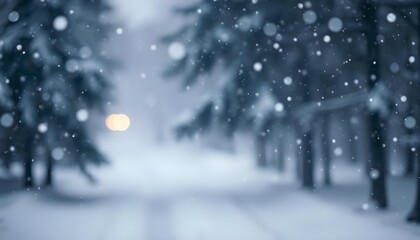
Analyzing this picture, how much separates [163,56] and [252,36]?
35624mm

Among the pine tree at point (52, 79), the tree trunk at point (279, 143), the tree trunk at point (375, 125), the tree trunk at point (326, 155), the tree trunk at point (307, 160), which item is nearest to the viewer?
the tree trunk at point (375, 125)

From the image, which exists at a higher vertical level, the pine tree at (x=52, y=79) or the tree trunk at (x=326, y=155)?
the pine tree at (x=52, y=79)

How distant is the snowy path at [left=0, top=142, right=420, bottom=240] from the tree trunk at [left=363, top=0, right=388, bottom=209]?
1.01 m

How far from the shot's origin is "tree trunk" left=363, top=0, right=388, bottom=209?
1396 cm

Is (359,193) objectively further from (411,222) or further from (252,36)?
(252,36)

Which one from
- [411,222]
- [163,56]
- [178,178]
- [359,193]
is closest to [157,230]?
[411,222]

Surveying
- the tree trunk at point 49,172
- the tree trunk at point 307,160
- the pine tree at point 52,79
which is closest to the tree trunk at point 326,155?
the tree trunk at point 307,160

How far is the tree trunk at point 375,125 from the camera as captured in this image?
45.8ft

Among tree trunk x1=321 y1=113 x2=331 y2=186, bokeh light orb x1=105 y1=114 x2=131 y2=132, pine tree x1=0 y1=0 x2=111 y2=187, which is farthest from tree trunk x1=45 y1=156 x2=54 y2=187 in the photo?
bokeh light orb x1=105 y1=114 x2=131 y2=132

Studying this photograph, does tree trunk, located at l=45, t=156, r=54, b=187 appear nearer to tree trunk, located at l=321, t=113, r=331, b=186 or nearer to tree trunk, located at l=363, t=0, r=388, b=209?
tree trunk, located at l=321, t=113, r=331, b=186

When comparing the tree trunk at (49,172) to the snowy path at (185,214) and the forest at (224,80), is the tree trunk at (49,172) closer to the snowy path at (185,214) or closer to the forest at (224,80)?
the forest at (224,80)

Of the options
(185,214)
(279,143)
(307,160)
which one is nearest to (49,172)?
(185,214)

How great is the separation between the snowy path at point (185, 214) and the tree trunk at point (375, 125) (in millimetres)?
1005

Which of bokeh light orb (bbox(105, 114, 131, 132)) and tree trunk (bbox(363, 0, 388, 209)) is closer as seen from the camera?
tree trunk (bbox(363, 0, 388, 209))
